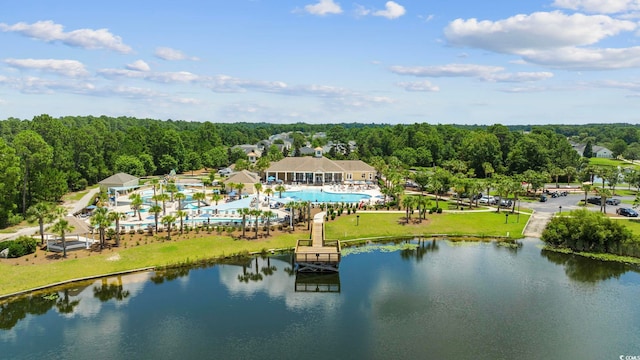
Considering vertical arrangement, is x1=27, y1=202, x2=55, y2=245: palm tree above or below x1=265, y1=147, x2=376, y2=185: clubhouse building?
below

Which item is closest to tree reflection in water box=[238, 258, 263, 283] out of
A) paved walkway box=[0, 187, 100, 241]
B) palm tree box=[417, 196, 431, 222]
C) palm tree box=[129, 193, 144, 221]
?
palm tree box=[129, 193, 144, 221]

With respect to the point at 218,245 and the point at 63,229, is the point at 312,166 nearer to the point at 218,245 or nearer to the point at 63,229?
the point at 218,245

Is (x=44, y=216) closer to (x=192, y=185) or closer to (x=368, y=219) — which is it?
(x=368, y=219)

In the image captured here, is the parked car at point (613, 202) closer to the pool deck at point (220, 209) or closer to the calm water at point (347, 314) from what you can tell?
the calm water at point (347, 314)

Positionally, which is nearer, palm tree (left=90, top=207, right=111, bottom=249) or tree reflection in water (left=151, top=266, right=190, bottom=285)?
tree reflection in water (left=151, top=266, right=190, bottom=285)

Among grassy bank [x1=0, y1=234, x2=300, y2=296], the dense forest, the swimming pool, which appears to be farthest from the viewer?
the swimming pool

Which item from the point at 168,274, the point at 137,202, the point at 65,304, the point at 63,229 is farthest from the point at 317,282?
the point at 137,202

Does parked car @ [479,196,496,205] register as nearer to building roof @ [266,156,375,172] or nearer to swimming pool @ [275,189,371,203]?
swimming pool @ [275,189,371,203]
